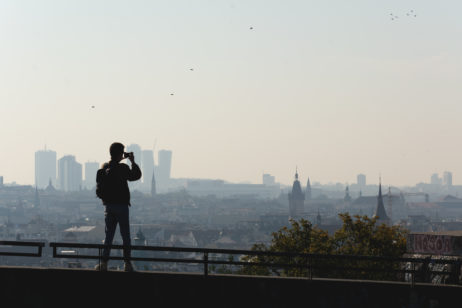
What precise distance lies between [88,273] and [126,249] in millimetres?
726

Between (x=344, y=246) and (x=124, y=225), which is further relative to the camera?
(x=344, y=246)

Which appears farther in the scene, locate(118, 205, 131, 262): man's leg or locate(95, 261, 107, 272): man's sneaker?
locate(118, 205, 131, 262): man's leg

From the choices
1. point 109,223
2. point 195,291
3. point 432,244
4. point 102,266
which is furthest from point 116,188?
point 432,244

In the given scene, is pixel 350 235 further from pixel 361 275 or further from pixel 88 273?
pixel 88 273

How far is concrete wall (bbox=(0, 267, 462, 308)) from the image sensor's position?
41.5ft

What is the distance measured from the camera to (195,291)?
12781 millimetres

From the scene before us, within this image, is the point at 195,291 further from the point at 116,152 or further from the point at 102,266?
the point at 116,152

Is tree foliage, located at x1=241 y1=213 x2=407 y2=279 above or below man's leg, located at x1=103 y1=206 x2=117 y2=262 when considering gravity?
below

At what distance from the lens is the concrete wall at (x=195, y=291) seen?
1266 centimetres

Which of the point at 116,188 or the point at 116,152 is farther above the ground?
the point at 116,152

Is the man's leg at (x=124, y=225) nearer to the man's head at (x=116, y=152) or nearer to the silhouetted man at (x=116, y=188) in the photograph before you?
the silhouetted man at (x=116, y=188)

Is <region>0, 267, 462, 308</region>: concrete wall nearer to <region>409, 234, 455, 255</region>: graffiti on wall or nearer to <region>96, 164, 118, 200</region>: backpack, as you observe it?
<region>96, 164, 118, 200</region>: backpack

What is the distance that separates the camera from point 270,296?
12.8m

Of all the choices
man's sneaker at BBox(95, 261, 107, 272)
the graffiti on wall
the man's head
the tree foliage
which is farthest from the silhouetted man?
the tree foliage
